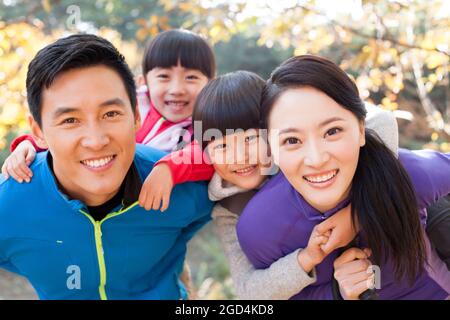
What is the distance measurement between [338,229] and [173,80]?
4.13 ft

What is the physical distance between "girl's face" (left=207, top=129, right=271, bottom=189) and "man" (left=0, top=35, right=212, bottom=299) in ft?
A: 0.63

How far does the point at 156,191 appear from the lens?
221cm

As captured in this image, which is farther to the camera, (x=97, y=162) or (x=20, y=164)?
(x=20, y=164)

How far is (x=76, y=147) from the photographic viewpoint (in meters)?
2.03

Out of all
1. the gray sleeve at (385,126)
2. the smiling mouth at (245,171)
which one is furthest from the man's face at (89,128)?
the gray sleeve at (385,126)

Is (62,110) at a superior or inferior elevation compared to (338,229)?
superior

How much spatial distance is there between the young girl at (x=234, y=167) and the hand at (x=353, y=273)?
7 cm

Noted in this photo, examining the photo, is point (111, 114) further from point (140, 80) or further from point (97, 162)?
point (140, 80)

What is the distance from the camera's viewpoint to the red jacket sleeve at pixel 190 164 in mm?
2248

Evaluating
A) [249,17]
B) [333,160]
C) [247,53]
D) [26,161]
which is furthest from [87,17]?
[333,160]

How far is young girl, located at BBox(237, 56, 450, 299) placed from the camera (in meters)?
1.96

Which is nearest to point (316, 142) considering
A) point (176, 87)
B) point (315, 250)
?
point (315, 250)

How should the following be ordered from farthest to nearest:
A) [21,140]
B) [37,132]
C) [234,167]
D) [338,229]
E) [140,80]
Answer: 1. [140,80]
2. [21,140]
3. [234,167]
4. [37,132]
5. [338,229]


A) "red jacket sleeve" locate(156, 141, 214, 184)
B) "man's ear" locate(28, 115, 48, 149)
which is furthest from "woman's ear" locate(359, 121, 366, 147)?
"man's ear" locate(28, 115, 48, 149)
